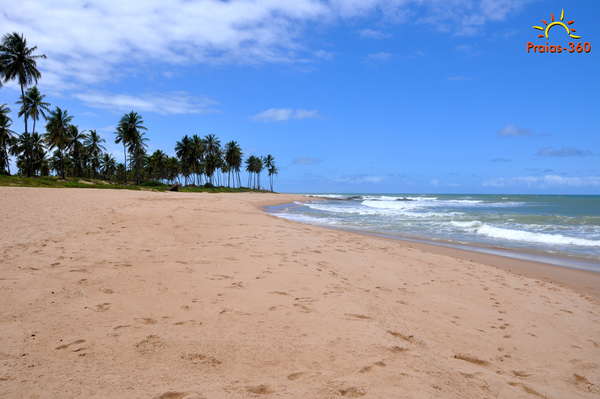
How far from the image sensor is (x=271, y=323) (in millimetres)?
3584

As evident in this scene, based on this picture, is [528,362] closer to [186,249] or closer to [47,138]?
[186,249]

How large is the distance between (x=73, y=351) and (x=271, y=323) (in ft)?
5.65

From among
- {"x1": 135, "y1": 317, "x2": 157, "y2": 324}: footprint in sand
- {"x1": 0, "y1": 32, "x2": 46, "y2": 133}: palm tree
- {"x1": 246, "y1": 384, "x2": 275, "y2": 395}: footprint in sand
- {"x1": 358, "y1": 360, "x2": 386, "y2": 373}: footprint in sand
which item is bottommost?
{"x1": 358, "y1": 360, "x2": 386, "y2": 373}: footprint in sand

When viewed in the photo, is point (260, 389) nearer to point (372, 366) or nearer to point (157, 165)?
point (372, 366)

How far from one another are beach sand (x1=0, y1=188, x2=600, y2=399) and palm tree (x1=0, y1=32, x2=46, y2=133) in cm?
4120

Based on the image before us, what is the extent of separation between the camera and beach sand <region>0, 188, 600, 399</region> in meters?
2.55

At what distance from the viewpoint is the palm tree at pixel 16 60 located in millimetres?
36781

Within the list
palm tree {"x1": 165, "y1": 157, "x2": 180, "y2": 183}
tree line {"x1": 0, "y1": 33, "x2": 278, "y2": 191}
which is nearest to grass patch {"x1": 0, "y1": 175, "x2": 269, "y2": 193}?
Answer: tree line {"x1": 0, "y1": 33, "x2": 278, "y2": 191}

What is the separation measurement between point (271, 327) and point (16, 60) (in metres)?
47.7

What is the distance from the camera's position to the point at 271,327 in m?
3.48

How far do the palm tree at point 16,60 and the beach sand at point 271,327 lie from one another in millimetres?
41197

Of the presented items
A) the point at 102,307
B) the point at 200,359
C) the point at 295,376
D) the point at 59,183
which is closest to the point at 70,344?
the point at 102,307

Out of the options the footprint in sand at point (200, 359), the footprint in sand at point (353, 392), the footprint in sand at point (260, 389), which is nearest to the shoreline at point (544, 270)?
the footprint in sand at point (353, 392)

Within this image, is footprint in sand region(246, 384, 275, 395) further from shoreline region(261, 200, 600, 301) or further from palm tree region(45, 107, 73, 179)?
palm tree region(45, 107, 73, 179)
